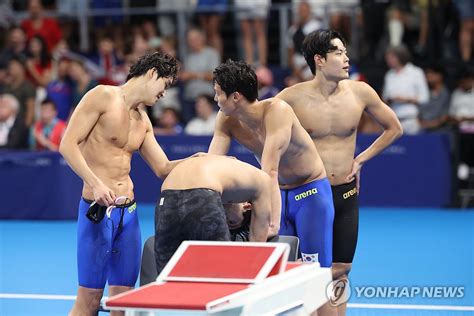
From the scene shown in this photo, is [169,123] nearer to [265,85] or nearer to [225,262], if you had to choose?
[265,85]

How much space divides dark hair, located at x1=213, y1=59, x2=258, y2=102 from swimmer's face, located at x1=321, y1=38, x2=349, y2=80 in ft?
3.34

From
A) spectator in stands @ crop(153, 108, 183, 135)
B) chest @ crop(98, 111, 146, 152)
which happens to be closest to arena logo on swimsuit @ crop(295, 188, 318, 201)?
chest @ crop(98, 111, 146, 152)

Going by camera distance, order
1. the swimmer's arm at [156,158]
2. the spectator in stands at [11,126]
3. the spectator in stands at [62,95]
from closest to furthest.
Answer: the swimmer's arm at [156,158], the spectator in stands at [11,126], the spectator in stands at [62,95]

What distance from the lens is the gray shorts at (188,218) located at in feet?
19.7

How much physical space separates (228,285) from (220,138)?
204 cm

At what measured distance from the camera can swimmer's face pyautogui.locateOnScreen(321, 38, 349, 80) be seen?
24.6 feet

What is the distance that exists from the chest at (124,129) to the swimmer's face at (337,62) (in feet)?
4.70

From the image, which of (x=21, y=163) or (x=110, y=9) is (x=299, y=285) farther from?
(x=110, y=9)

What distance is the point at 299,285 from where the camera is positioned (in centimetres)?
552

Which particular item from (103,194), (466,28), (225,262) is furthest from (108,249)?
(466,28)

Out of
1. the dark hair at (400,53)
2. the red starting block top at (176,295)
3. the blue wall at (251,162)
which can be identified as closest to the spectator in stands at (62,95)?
the blue wall at (251,162)

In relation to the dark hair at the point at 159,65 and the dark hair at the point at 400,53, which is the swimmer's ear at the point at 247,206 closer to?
the dark hair at the point at 159,65

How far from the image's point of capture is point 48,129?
14.9 meters

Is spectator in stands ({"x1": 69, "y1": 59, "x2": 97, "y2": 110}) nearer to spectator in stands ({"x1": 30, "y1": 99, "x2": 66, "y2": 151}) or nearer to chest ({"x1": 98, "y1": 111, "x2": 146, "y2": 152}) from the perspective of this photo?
spectator in stands ({"x1": 30, "y1": 99, "x2": 66, "y2": 151})
